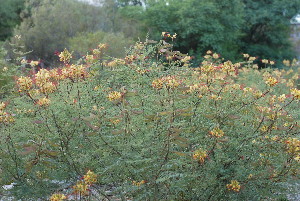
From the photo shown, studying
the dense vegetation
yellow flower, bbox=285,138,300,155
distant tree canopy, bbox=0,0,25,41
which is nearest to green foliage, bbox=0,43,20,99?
the dense vegetation

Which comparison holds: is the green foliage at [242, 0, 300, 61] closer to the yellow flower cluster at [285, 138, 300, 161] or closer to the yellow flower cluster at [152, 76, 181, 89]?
the yellow flower cluster at [285, 138, 300, 161]

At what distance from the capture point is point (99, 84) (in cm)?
382

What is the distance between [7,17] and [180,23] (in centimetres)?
891

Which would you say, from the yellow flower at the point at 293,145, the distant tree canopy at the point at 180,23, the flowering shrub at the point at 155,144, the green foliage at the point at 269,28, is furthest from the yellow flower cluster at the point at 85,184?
the green foliage at the point at 269,28

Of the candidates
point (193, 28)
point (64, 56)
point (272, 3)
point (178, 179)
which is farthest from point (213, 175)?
point (272, 3)

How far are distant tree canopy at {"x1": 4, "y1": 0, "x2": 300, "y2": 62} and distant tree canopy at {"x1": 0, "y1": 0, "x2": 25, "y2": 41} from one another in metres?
2.37

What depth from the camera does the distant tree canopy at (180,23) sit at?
17.1m

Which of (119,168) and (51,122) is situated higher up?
(51,122)

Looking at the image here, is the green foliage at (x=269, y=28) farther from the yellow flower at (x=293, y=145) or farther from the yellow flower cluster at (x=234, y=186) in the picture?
the yellow flower cluster at (x=234, y=186)

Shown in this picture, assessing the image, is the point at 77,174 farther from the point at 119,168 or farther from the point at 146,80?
the point at 146,80

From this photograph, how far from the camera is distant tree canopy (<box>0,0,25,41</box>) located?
848 inches

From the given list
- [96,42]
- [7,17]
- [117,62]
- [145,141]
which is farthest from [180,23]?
[145,141]

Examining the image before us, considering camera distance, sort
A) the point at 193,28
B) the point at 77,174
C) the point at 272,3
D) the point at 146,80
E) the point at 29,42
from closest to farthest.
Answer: the point at 77,174 < the point at 146,80 < the point at 29,42 < the point at 193,28 < the point at 272,3

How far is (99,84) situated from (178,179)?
120 centimetres
